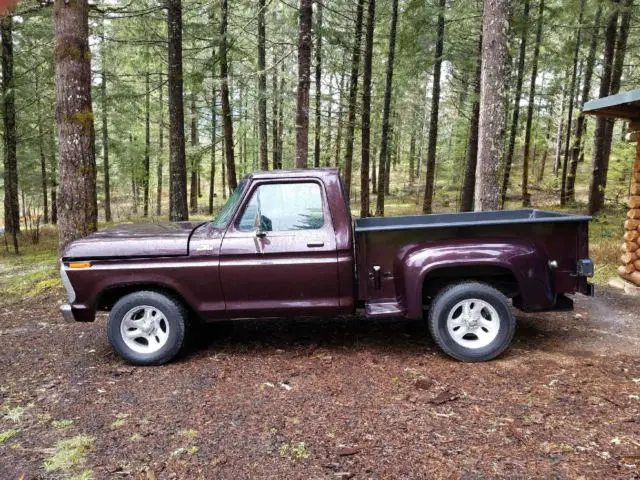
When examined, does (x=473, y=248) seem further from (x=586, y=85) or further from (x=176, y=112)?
(x=586, y=85)

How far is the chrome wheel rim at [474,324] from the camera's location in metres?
4.56

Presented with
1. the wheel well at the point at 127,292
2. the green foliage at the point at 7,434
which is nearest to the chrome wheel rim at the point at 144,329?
the wheel well at the point at 127,292

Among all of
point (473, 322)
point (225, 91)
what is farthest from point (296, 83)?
point (473, 322)

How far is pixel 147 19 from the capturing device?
12898 mm

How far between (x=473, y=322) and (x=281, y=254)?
2.12 m

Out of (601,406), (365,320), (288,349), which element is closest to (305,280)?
(288,349)

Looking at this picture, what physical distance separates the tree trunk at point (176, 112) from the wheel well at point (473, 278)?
29.0ft

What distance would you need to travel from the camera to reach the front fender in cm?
447

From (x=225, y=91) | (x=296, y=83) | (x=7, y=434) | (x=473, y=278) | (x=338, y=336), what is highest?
(x=296, y=83)

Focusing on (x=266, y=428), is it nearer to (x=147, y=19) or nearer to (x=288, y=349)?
(x=288, y=349)

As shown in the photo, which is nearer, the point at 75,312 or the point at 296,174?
the point at 75,312

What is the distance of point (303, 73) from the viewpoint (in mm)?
9336

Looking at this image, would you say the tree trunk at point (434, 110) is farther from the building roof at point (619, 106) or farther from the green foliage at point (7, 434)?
the green foliage at point (7, 434)

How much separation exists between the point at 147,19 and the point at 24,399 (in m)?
12.0
